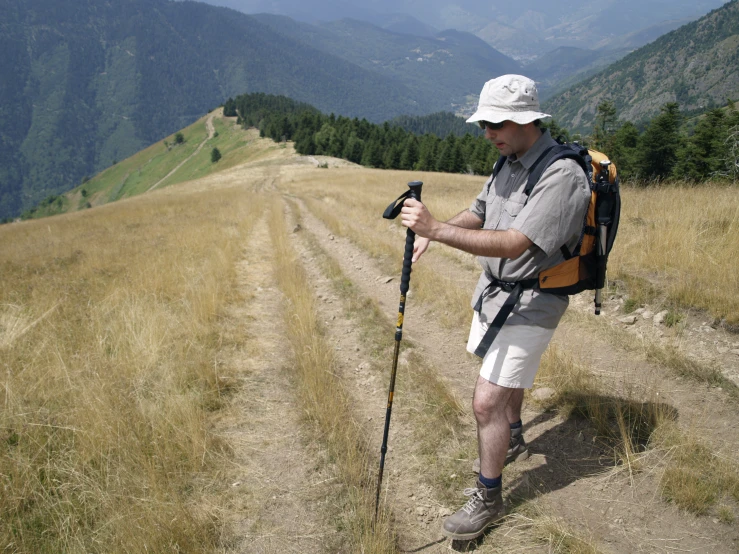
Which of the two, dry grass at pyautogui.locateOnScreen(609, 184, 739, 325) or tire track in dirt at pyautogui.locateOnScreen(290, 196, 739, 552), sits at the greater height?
dry grass at pyautogui.locateOnScreen(609, 184, 739, 325)

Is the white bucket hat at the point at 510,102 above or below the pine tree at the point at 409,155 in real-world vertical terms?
below

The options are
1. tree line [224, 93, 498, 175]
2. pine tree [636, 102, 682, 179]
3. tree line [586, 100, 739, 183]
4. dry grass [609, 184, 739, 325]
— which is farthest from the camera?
tree line [224, 93, 498, 175]

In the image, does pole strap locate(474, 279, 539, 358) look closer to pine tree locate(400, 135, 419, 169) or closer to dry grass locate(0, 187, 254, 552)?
dry grass locate(0, 187, 254, 552)

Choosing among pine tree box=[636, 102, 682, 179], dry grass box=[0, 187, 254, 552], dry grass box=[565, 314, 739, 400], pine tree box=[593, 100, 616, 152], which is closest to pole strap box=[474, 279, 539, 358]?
dry grass box=[0, 187, 254, 552]

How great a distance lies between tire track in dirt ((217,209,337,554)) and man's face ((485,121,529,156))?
268 centimetres

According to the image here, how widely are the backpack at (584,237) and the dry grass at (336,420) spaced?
4.47 feet

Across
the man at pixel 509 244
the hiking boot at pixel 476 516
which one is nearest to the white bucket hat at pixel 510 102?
the man at pixel 509 244

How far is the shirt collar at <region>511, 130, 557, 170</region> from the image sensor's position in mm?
2594

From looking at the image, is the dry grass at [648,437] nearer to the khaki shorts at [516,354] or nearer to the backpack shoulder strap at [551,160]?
the khaki shorts at [516,354]

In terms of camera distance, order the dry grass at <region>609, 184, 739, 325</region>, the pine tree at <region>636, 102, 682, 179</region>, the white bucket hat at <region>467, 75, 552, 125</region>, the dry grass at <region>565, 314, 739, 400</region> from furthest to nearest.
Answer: the pine tree at <region>636, 102, 682, 179</region> → the dry grass at <region>609, 184, 739, 325</region> → the dry grass at <region>565, 314, 739, 400</region> → the white bucket hat at <region>467, 75, 552, 125</region>

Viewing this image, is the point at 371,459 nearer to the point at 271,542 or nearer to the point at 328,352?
the point at 271,542

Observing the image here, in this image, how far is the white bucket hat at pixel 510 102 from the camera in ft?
7.99

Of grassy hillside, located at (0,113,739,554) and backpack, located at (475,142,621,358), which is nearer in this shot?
backpack, located at (475,142,621,358)

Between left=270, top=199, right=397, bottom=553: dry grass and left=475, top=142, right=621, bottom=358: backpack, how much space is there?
53.6 inches
